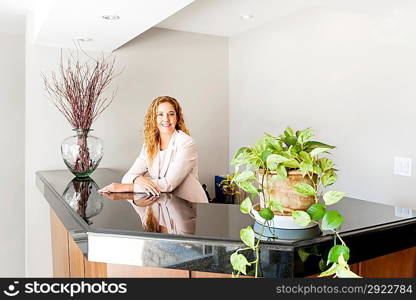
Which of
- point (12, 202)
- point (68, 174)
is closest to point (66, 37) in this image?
point (68, 174)

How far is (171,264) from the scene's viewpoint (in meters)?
1.13

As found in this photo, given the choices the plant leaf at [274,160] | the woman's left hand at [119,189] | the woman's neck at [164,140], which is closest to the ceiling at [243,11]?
the woman's neck at [164,140]

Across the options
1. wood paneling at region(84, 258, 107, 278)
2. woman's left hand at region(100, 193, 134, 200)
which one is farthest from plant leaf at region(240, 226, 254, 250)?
woman's left hand at region(100, 193, 134, 200)

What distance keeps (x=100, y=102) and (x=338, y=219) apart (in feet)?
8.68

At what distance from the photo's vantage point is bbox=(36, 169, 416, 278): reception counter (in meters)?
1.05

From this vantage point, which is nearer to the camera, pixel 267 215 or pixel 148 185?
pixel 267 215

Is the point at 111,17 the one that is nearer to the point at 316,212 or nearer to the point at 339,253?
the point at 316,212

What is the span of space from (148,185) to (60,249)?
858 millimetres

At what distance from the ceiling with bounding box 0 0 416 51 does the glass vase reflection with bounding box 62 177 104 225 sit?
3.18ft

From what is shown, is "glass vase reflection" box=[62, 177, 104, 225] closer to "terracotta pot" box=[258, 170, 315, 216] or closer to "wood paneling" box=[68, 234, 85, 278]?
"wood paneling" box=[68, 234, 85, 278]

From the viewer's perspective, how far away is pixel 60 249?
7.81ft

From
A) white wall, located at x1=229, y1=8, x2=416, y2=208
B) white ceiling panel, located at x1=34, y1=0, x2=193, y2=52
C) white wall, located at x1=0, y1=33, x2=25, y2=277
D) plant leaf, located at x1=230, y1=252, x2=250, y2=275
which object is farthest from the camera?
white wall, located at x1=0, y1=33, x2=25, y2=277

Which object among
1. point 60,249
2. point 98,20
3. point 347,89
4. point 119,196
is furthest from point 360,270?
point 98,20

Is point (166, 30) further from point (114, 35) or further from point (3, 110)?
point (3, 110)
